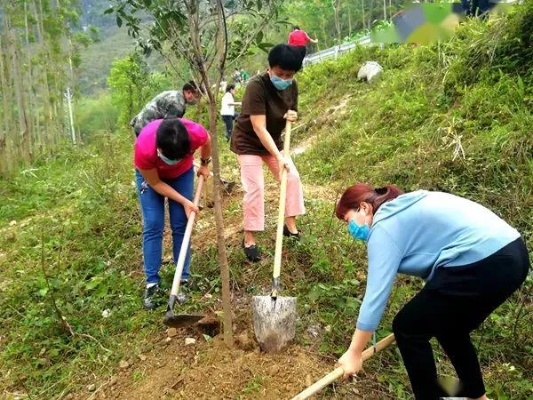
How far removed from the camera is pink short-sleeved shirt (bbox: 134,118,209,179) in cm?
301

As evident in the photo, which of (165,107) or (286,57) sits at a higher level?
(286,57)

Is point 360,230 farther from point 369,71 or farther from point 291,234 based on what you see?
point 369,71

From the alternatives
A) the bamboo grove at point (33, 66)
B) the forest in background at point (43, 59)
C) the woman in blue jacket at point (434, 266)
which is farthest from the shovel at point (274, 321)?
the bamboo grove at point (33, 66)

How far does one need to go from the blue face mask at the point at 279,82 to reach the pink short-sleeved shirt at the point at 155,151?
23.8 inches

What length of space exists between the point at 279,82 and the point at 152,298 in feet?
5.77

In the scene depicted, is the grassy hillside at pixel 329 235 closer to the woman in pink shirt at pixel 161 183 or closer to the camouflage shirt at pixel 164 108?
the woman in pink shirt at pixel 161 183

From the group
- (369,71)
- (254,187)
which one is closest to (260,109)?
(254,187)

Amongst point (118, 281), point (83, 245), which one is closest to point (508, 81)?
point (118, 281)

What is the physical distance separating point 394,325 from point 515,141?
2876mm

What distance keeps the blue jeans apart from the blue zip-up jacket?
1797 mm

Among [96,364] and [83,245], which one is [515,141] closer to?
[96,364]

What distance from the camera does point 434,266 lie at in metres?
1.91

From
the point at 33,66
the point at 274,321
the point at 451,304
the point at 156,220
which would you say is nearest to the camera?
the point at 451,304

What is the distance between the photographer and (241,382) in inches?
100
